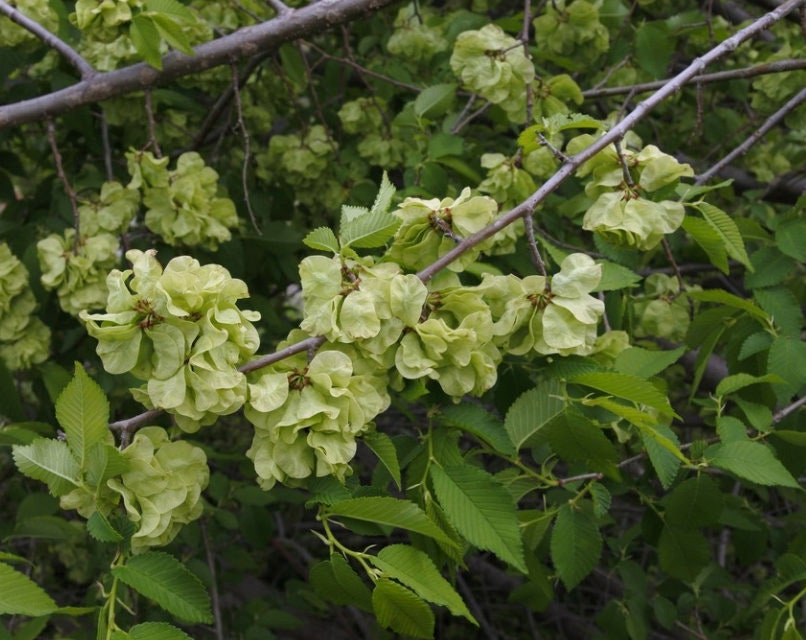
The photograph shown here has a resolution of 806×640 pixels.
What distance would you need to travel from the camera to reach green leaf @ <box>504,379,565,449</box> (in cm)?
146

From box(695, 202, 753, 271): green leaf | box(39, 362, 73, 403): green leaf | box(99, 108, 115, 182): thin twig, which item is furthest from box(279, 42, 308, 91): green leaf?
box(695, 202, 753, 271): green leaf

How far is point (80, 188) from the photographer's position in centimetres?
258

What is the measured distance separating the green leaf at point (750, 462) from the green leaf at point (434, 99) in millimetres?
1192

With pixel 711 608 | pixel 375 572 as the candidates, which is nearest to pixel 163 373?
pixel 375 572

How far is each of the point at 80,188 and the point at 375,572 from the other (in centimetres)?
182

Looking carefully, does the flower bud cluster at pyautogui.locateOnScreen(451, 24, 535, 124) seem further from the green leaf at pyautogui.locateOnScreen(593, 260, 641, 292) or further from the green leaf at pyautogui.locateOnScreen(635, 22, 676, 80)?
the green leaf at pyautogui.locateOnScreen(593, 260, 641, 292)

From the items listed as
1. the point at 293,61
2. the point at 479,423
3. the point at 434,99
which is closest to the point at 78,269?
the point at 293,61

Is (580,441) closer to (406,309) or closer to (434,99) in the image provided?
(406,309)

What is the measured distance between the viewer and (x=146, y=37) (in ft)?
6.20

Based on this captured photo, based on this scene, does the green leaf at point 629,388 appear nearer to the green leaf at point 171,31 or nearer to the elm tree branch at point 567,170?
the elm tree branch at point 567,170

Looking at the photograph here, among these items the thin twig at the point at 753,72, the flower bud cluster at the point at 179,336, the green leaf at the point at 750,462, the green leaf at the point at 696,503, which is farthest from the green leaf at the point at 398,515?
the thin twig at the point at 753,72

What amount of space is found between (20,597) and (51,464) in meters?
0.20

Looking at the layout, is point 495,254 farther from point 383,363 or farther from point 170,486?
point 170,486

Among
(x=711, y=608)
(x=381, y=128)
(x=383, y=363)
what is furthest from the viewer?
(x=381, y=128)
